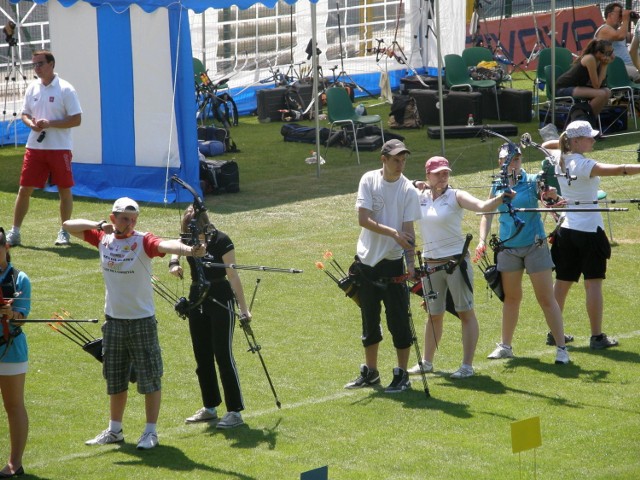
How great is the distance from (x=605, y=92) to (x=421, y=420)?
10809 mm

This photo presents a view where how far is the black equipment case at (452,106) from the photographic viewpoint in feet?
59.3

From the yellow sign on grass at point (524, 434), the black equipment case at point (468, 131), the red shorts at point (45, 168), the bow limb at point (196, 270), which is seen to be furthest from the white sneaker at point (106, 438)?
the black equipment case at point (468, 131)

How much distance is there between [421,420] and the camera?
709 cm

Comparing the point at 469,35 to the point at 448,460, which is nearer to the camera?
the point at 448,460

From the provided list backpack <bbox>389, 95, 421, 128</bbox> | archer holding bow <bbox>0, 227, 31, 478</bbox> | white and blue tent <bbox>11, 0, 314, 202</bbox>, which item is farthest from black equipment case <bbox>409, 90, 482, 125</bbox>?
archer holding bow <bbox>0, 227, 31, 478</bbox>

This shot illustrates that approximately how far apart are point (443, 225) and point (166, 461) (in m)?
2.56

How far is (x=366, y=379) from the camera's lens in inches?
307

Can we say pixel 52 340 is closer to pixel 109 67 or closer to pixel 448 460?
pixel 448 460

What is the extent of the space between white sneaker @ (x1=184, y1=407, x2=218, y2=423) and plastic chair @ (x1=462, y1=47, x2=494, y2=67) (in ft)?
48.0

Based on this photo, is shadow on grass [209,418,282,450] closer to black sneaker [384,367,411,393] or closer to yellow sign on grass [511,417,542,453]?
black sneaker [384,367,411,393]

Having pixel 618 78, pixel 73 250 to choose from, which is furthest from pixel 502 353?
pixel 618 78

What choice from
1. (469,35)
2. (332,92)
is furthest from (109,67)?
(469,35)

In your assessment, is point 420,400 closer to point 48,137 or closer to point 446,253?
point 446,253

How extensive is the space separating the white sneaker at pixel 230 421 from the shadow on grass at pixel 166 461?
1.45 ft
